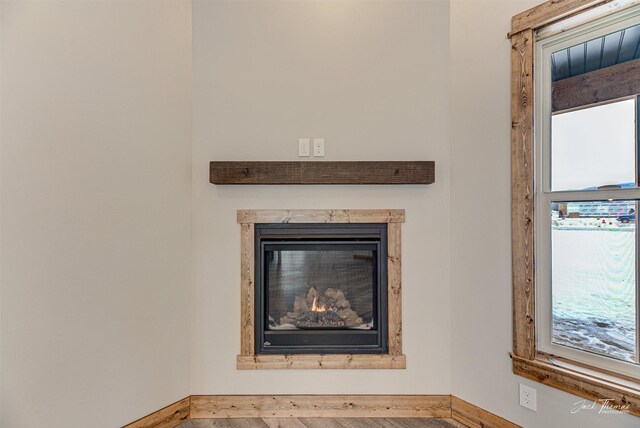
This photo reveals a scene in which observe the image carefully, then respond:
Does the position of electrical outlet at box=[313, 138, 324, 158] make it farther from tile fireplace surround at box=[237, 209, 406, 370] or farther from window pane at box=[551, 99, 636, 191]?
window pane at box=[551, 99, 636, 191]

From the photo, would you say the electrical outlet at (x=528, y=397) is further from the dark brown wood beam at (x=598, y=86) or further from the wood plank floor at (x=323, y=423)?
the dark brown wood beam at (x=598, y=86)

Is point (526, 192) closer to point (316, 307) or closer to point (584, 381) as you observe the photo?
point (584, 381)

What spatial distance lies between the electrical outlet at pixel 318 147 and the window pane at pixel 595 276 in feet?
4.32

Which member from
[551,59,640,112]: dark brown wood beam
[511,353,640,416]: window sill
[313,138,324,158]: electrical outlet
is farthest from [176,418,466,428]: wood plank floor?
[551,59,640,112]: dark brown wood beam

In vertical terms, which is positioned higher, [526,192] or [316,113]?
[316,113]

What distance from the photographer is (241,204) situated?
6.96ft

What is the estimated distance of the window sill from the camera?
1422 millimetres

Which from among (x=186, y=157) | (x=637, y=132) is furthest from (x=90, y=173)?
(x=637, y=132)

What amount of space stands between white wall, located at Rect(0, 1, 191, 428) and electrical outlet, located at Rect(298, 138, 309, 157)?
0.72 metres

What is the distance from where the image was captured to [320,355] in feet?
6.87

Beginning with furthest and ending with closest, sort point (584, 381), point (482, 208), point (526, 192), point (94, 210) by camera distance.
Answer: point (482, 208), point (526, 192), point (94, 210), point (584, 381)

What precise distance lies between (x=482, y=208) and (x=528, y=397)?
1025 millimetres

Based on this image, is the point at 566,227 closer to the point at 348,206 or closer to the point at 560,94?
the point at 560,94

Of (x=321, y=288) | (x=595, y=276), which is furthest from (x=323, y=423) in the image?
(x=595, y=276)
